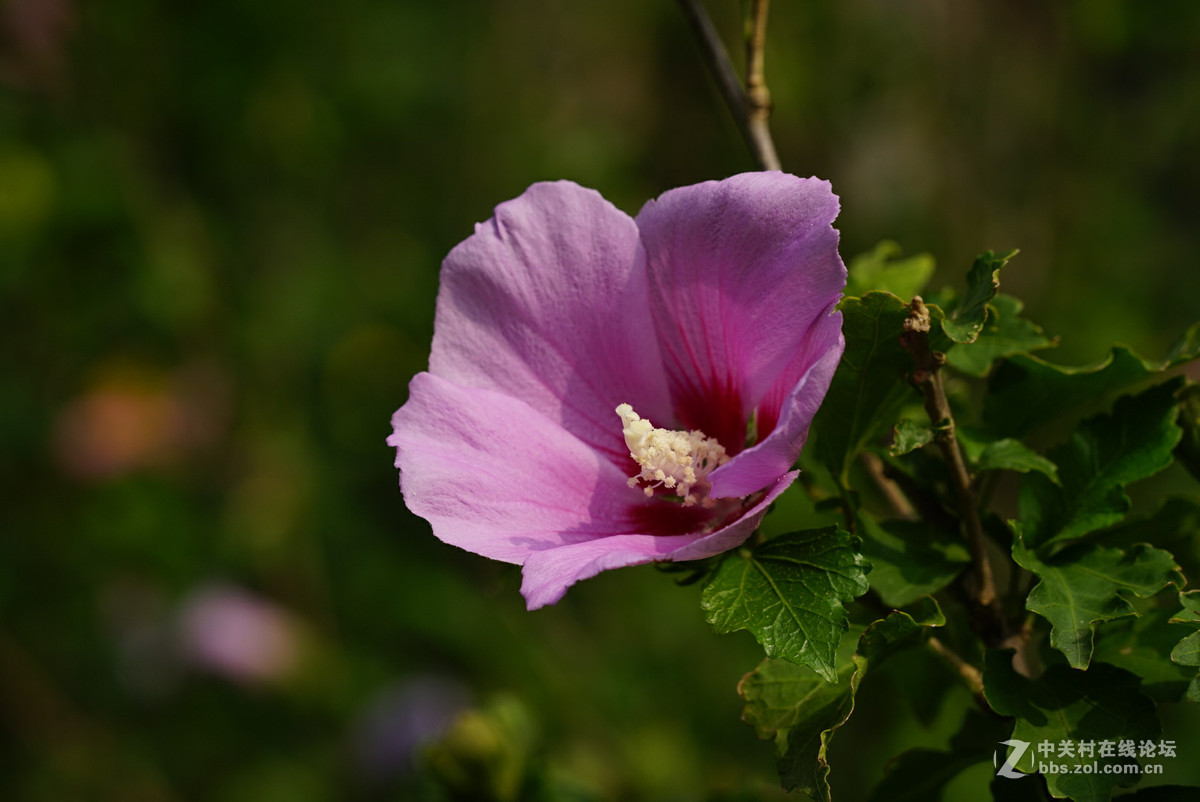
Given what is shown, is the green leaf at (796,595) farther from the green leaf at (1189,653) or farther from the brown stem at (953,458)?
the green leaf at (1189,653)

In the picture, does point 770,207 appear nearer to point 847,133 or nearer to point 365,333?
point 847,133

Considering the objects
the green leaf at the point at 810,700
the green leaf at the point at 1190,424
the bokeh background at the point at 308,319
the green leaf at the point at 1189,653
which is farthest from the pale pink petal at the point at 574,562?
the bokeh background at the point at 308,319

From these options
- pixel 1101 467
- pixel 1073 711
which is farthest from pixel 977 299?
pixel 1073 711

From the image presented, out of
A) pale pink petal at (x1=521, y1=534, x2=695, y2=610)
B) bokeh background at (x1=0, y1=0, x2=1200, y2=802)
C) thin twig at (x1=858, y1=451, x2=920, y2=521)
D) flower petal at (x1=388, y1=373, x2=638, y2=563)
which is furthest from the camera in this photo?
bokeh background at (x1=0, y1=0, x2=1200, y2=802)

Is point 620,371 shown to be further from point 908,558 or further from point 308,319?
point 308,319

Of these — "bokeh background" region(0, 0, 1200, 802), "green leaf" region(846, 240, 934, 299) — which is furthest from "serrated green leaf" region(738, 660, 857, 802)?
"bokeh background" region(0, 0, 1200, 802)

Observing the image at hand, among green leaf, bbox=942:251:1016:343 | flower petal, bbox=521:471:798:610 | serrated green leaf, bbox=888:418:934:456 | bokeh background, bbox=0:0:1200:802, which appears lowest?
bokeh background, bbox=0:0:1200:802

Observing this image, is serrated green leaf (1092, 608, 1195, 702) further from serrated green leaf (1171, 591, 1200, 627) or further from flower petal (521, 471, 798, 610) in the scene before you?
flower petal (521, 471, 798, 610)
